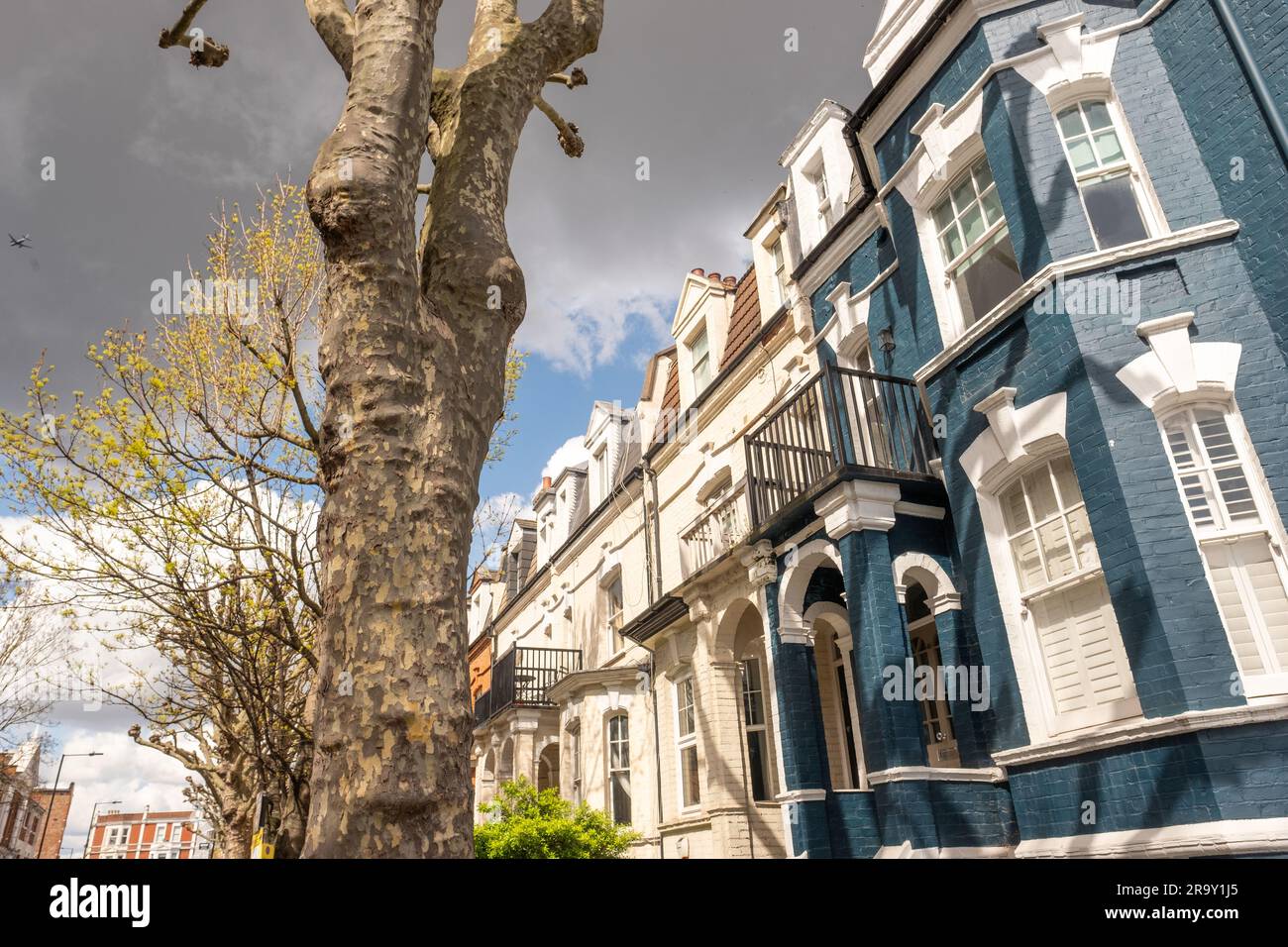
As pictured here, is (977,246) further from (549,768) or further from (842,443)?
(549,768)

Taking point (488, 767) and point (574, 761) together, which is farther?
point (488, 767)

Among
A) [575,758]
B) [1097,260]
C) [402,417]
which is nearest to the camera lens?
[402,417]

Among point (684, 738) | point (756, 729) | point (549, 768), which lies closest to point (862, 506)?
point (756, 729)

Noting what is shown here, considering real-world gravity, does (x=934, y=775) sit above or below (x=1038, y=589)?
below

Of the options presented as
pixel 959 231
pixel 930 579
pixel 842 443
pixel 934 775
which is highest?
pixel 959 231

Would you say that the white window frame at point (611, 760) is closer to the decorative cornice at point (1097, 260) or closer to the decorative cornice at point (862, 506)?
the decorative cornice at point (862, 506)

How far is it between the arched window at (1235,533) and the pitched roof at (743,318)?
799 cm

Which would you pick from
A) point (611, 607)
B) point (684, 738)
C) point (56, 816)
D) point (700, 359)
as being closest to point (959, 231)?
point (700, 359)

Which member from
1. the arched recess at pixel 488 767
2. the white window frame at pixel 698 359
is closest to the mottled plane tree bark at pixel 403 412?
the white window frame at pixel 698 359

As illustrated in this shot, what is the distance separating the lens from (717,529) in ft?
42.0

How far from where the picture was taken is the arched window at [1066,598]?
21.3 ft

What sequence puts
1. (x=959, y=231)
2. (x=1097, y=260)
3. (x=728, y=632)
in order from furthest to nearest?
(x=728, y=632) < (x=959, y=231) < (x=1097, y=260)

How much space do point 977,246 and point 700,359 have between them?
7962 millimetres

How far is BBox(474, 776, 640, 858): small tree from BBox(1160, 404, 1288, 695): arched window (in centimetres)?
Answer: 902
